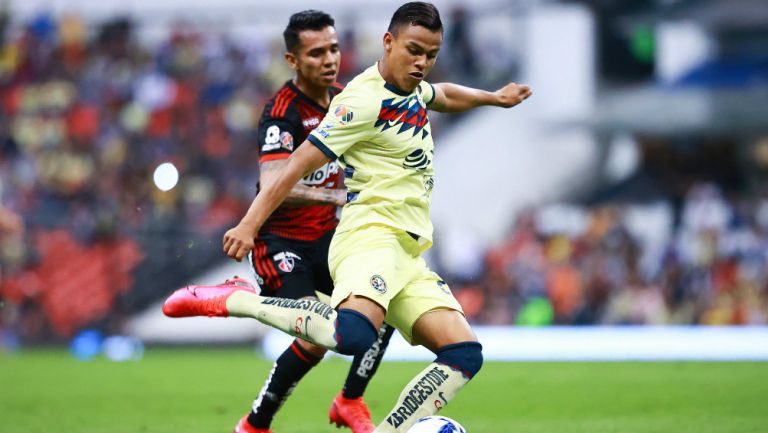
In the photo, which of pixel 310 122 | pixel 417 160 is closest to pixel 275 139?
pixel 310 122

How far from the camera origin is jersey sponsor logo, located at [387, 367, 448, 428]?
5.57 metres

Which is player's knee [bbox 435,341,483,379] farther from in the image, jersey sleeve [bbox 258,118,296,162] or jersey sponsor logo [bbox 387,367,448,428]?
jersey sleeve [bbox 258,118,296,162]

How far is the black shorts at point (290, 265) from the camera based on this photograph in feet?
21.8

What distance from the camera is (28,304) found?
1783 centimetres

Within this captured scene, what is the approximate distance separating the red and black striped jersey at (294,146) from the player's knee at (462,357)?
58.4 inches

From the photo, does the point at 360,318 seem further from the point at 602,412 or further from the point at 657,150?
the point at 657,150

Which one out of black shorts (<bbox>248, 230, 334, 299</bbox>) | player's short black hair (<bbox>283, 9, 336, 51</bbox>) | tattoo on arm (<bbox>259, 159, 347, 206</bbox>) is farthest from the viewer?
player's short black hair (<bbox>283, 9, 336, 51</bbox>)

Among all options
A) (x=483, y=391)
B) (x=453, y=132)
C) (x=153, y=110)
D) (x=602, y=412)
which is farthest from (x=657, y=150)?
(x=602, y=412)

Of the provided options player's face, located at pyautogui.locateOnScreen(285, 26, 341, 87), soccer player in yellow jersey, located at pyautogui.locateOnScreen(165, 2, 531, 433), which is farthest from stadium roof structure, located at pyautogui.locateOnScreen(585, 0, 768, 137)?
soccer player in yellow jersey, located at pyautogui.locateOnScreen(165, 2, 531, 433)

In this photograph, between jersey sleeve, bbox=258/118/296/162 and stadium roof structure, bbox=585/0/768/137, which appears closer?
jersey sleeve, bbox=258/118/296/162

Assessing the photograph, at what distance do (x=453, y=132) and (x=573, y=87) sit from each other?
2.17 metres

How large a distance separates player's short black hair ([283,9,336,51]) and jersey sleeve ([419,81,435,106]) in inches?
35.3

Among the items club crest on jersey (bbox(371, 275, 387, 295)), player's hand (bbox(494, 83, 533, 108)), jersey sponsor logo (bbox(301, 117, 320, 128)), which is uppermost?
player's hand (bbox(494, 83, 533, 108))

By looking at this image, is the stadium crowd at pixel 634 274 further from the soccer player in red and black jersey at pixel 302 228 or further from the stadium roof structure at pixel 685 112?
the soccer player in red and black jersey at pixel 302 228
